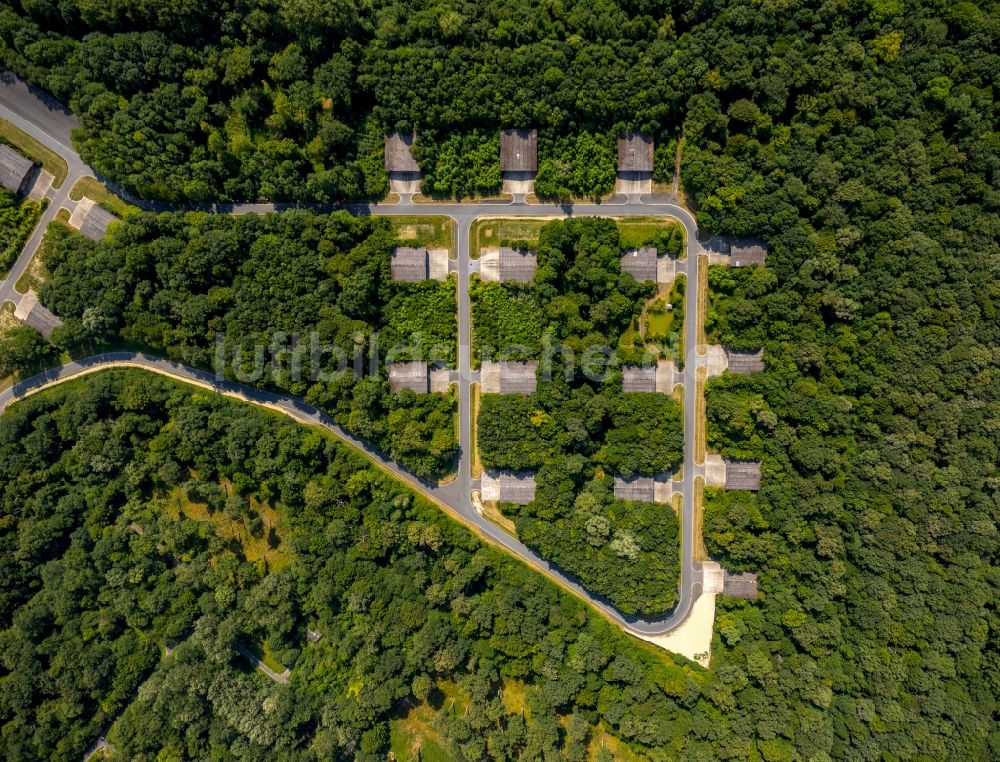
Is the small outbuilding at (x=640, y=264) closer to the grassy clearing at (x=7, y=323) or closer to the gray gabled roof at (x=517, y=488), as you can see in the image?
the gray gabled roof at (x=517, y=488)

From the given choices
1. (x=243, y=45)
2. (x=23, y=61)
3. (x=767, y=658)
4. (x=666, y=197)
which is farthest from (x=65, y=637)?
(x=666, y=197)

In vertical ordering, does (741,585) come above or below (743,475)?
below

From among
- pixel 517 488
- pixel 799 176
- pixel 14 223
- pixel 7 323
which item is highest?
pixel 799 176

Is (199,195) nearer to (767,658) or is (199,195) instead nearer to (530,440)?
(530,440)

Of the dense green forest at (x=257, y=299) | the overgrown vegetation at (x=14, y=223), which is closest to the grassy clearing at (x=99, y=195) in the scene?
the dense green forest at (x=257, y=299)

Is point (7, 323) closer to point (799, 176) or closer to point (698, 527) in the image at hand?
point (698, 527)

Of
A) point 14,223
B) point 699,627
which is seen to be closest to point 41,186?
point 14,223
